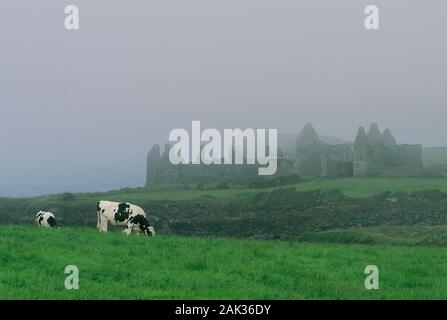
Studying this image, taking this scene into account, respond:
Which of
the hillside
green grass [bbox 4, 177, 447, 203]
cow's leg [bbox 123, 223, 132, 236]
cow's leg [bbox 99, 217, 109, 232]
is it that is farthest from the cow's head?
green grass [bbox 4, 177, 447, 203]

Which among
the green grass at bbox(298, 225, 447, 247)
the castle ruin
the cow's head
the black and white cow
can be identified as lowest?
the green grass at bbox(298, 225, 447, 247)

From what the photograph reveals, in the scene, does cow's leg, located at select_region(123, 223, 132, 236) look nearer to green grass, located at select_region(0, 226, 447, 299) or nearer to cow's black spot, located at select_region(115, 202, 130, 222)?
cow's black spot, located at select_region(115, 202, 130, 222)

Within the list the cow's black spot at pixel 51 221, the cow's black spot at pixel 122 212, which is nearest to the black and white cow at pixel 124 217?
the cow's black spot at pixel 122 212

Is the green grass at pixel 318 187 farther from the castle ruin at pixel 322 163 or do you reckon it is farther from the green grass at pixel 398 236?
the green grass at pixel 398 236

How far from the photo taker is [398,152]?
307ft

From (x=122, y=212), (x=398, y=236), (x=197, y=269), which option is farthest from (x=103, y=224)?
(x=398, y=236)

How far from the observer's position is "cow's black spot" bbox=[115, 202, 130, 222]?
28.7m

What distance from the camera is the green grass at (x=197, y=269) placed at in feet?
48.8

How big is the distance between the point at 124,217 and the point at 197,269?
1157 cm

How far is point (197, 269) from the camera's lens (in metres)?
17.8

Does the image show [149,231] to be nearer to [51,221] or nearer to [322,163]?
[51,221]
